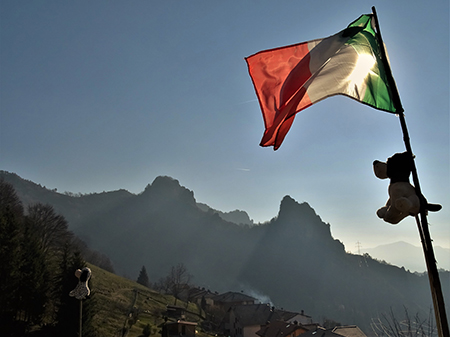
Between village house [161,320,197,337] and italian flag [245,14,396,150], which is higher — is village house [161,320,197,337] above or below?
below

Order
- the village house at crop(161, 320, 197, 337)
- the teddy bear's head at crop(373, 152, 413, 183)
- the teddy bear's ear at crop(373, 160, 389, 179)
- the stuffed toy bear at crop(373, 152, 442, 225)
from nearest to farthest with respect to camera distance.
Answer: the stuffed toy bear at crop(373, 152, 442, 225) < the teddy bear's head at crop(373, 152, 413, 183) < the teddy bear's ear at crop(373, 160, 389, 179) < the village house at crop(161, 320, 197, 337)

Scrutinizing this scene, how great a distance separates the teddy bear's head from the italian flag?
854mm

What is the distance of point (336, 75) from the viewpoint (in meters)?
4.23

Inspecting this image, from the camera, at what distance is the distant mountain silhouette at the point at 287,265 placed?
418ft

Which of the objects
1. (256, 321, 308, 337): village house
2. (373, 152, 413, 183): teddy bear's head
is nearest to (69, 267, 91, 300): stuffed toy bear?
(373, 152, 413, 183): teddy bear's head

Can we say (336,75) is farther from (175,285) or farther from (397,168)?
(175,285)

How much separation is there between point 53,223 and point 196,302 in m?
41.7

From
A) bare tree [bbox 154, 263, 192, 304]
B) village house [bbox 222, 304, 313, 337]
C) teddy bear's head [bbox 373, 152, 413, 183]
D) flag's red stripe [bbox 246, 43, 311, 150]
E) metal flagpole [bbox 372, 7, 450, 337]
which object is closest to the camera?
metal flagpole [bbox 372, 7, 450, 337]

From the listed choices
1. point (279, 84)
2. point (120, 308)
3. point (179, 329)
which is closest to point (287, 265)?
point (120, 308)

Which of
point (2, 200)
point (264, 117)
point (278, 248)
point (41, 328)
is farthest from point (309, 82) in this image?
point (278, 248)

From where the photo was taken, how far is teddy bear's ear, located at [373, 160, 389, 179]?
129 inches

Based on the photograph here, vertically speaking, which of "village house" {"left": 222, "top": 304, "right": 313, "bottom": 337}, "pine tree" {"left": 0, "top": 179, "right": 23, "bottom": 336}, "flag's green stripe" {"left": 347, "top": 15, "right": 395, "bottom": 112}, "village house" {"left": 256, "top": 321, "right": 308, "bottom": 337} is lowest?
"village house" {"left": 222, "top": 304, "right": 313, "bottom": 337}

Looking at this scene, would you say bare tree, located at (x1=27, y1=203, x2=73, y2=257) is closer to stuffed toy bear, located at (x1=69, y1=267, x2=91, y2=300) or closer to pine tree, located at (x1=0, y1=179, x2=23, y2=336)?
pine tree, located at (x1=0, y1=179, x2=23, y2=336)

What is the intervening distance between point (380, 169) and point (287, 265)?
155280 millimetres
